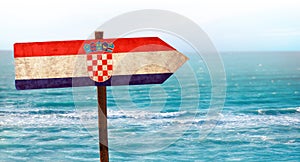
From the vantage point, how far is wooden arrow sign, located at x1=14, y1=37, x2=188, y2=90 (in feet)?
21.2

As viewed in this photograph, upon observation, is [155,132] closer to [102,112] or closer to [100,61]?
[102,112]

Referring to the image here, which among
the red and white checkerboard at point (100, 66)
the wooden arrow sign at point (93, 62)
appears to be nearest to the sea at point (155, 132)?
the wooden arrow sign at point (93, 62)

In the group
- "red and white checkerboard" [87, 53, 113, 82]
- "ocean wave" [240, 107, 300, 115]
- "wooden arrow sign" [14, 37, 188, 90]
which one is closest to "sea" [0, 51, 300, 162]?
"ocean wave" [240, 107, 300, 115]

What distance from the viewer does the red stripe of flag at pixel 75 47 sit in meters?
6.46

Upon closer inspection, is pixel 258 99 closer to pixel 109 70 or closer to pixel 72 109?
pixel 72 109

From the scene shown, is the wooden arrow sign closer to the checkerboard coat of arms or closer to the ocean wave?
the checkerboard coat of arms

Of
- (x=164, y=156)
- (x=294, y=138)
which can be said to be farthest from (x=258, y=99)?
(x=164, y=156)

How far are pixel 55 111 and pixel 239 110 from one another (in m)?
13.9

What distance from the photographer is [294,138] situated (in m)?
24.7

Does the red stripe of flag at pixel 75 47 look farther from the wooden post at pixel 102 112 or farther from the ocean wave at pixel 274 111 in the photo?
the ocean wave at pixel 274 111

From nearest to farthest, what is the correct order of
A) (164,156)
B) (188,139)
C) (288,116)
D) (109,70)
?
(109,70)
(164,156)
(188,139)
(288,116)

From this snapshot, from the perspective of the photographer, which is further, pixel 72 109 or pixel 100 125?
pixel 72 109

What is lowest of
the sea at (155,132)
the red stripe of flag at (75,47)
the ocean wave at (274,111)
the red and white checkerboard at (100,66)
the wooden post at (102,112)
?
the ocean wave at (274,111)

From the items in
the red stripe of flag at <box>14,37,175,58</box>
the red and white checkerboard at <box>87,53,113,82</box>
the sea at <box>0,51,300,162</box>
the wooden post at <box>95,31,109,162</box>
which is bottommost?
the sea at <box>0,51,300,162</box>
